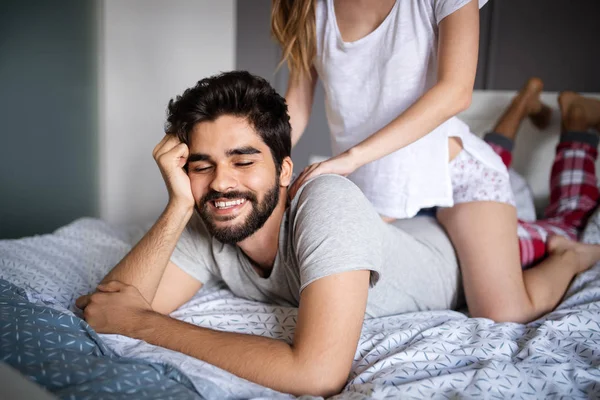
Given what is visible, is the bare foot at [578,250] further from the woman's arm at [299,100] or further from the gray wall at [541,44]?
the gray wall at [541,44]

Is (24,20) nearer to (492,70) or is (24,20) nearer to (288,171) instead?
(288,171)

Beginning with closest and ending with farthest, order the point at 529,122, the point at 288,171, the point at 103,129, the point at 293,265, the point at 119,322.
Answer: the point at 119,322
the point at 293,265
the point at 288,171
the point at 529,122
the point at 103,129

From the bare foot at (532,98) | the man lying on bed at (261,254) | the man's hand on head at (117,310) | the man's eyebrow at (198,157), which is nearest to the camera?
the man lying on bed at (261,254)

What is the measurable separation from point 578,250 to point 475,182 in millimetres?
507

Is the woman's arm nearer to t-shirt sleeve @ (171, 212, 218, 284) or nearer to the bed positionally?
t-shirt sleeve @ (171, 212, 218, 284)

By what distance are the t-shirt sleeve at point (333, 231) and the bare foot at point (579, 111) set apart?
1.55 meters

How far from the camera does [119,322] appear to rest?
4.01ft

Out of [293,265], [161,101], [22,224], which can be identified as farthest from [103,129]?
[293,265]

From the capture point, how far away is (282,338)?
4.21 ft

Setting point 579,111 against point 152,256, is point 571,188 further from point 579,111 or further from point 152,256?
point 152,256

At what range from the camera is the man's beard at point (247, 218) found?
131 cm

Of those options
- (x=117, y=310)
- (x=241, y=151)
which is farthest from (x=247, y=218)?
(x=117, y=310)

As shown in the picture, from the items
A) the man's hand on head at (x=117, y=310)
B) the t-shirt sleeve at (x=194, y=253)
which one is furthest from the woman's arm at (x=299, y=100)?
the man's hand on head at (x=117, y=310)

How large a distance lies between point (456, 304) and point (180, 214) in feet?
2.93
